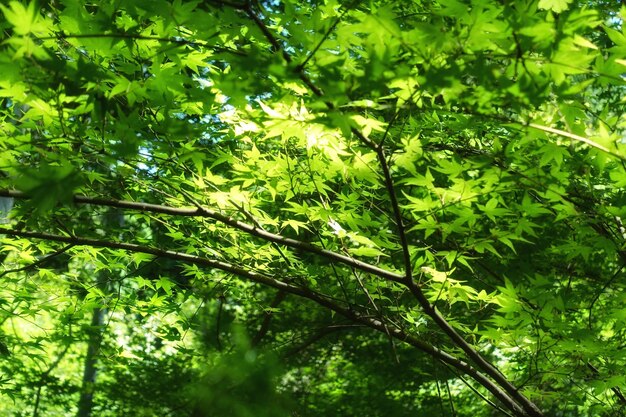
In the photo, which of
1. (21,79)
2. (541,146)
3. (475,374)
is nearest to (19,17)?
(21,79)

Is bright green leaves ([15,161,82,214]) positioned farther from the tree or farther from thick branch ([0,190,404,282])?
thick branch ([0,190,404,282])

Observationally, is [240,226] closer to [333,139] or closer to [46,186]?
[333,139]

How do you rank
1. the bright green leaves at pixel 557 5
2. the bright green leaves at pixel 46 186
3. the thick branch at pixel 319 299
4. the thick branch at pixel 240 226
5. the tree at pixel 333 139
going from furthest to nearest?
1. the thick branch at pixel 319 299
2. the bright green leaves at pixel 557 5
3. the thick branch at pixel 240 226
4. the tree at pixel 333 139
5. the bright green leaves at pixel 46 186

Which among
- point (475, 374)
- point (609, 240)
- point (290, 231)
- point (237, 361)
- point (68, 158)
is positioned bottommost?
point (237, 361)

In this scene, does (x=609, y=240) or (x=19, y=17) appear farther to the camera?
(x=609, y=240)

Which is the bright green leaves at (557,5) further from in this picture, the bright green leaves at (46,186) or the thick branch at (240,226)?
the bright green leaves at (46,186)

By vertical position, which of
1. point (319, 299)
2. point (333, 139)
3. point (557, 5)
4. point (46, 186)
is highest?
point (557, 5)

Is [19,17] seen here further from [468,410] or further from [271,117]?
[468,410]

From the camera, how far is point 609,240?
2096 millimetres

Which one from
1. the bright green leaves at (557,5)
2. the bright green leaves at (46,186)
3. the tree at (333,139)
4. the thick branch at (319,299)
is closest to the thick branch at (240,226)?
the tree at (333,139)

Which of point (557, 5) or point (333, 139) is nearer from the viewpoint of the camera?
point (333, 139)

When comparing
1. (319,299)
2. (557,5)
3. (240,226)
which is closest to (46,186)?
(240,226)

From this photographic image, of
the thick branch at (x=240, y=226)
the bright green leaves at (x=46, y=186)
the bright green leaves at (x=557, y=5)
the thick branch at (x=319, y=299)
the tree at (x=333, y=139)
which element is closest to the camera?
the bright green leaves at (x=46, y=186)

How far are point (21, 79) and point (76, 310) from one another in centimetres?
207
